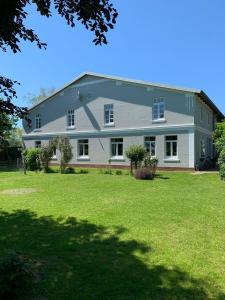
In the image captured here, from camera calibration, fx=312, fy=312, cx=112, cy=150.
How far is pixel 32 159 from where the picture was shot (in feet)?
85.2

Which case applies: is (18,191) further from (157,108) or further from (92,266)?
(157,108)

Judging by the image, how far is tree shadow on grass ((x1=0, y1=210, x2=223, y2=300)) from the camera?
4.44 m

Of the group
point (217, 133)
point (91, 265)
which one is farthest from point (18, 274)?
point (217, 133)

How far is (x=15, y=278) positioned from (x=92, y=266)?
5.26 ft

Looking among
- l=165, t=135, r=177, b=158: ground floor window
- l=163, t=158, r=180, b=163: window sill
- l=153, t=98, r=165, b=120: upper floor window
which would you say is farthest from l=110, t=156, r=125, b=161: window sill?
l=153, t=98, r=165, b=120: upper floor window

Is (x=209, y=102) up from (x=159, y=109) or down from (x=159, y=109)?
up

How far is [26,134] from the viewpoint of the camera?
33.8 m

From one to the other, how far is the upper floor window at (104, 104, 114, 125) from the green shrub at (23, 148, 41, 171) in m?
6.57

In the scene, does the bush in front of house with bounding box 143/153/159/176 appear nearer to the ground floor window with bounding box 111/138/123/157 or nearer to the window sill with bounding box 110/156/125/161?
the window sill with bounding box 110/156/125/161

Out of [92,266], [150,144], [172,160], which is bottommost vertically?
[92,266]

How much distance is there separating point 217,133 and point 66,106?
46.4 ft

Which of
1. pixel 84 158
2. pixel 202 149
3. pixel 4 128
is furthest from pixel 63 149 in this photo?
pixel 4 128

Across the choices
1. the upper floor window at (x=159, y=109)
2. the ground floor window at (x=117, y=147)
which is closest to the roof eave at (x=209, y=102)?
the upper floor window at (x=159, y=109)

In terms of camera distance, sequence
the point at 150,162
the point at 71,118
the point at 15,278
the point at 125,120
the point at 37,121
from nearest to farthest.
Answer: the point at 15,278 → the point at 150,162 → the point at 125,120 → the point at 71,118 → the point at 37,121
